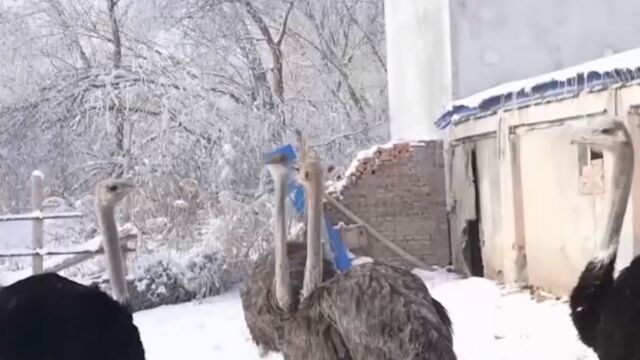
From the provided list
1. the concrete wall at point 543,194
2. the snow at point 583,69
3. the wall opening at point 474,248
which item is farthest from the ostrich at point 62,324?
the wall opening at point 474,248

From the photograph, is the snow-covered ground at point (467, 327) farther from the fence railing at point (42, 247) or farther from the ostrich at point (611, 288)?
the ostrich at point (611, 288)

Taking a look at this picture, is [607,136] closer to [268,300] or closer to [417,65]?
[268,300]

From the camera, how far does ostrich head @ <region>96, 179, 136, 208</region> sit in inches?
210

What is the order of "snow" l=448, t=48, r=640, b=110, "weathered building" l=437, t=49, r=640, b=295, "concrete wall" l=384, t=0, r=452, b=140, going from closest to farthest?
"snow" l=448, t=48, r=640, b=110, "weathered building" l=437, t=49, r=640, b=295, "concrete wall" l=384, t=0, r=452, b=140

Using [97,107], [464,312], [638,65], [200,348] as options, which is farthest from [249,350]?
[97,107]

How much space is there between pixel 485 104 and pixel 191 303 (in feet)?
12.0

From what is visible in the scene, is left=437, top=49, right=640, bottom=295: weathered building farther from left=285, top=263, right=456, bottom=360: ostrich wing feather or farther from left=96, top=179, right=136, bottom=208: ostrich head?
left=96, top=179, right=136, bottom=208: ostrich head

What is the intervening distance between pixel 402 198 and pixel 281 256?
258 inches

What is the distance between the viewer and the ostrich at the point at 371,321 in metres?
4.59

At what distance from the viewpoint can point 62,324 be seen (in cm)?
405

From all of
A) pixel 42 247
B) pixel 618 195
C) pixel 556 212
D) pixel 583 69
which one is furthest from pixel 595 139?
pixel 42 247

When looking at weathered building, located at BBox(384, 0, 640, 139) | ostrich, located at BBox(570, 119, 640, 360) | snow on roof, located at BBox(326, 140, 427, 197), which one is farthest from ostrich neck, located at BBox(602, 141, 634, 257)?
weathered building, located at BBox(384, 0, 640, 139)

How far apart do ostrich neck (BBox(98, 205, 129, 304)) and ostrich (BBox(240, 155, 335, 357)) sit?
1069mm

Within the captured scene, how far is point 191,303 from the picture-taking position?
10.7 meters
